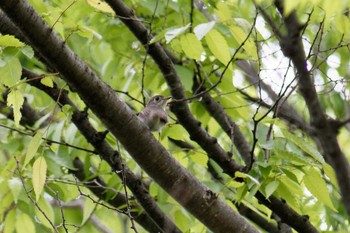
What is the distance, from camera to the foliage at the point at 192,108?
3.29m

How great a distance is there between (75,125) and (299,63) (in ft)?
8.78

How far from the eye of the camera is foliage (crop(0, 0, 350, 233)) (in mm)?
3285

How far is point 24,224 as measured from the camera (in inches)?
163

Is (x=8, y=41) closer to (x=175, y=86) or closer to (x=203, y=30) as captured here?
(x=203, y=30)

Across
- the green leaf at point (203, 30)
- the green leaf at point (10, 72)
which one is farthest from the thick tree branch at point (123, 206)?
the green leaf at point (203, 30)

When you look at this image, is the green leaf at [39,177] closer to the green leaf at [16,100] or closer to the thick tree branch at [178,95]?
the green leaf at [16,100]

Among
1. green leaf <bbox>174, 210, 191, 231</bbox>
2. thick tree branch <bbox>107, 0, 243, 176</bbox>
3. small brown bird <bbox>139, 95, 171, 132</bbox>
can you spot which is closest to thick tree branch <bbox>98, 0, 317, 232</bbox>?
thick tree branch <bbox>107, 0, 243, 176</bbox>

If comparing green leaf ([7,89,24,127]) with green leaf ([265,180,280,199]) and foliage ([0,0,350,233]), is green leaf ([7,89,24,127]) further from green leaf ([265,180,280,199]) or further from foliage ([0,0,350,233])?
green leaf ([265,180,280,199])

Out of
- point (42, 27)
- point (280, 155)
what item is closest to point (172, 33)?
point (42, 27)

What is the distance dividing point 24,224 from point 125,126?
4.77 feet

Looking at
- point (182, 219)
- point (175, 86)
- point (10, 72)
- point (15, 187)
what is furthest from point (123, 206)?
point (10, 72)

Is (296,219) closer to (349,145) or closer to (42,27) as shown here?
(349,145)

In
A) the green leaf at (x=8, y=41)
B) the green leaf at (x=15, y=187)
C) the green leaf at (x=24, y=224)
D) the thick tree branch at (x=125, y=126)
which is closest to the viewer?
the thick tree branch at (x=125, y=126)

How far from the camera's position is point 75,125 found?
411 cm
